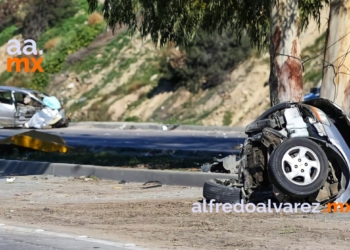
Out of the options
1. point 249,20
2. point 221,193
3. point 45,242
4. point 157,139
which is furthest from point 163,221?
point 157,139

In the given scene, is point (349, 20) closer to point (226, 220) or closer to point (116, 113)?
point (226, 220)

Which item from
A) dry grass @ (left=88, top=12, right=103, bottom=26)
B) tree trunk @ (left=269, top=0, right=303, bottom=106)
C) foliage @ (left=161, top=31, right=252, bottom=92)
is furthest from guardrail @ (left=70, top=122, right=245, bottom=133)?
dry grass @ (left=88, top=12, right=103, bottom=26)

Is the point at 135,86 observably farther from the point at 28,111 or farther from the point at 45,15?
the point at 45,15

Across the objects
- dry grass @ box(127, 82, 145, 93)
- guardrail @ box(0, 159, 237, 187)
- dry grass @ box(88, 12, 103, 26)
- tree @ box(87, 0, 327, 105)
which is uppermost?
dry grass @ box(88, 12, 103, 26)

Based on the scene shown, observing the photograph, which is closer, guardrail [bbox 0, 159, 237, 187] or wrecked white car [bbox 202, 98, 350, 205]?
wrecked white car [bbox 202, 98, 350, 205]

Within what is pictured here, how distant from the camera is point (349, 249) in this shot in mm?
7441

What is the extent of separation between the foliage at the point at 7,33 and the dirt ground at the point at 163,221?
42.9 meters

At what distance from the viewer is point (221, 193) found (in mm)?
10172

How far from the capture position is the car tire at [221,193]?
10.0 meters

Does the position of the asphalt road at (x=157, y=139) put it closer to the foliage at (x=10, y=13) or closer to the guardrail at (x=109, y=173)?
the guardrail at (x=109, y=173)

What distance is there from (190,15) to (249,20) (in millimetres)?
1063

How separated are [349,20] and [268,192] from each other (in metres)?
3.24

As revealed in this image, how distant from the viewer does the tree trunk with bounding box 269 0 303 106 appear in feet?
42.0

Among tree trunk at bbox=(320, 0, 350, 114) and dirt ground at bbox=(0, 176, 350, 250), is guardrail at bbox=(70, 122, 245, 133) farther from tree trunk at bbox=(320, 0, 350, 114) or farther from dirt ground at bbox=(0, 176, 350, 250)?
dirt ground at bbox=(0, 176, 350, 250)
